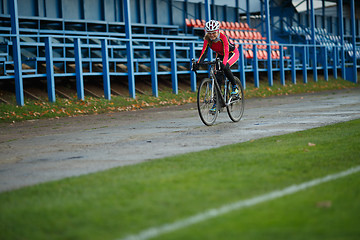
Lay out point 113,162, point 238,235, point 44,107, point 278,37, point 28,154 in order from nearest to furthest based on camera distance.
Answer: point 238,235, point 113,162, point 28,154, point 44,107, point 278,37

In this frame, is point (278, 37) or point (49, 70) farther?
point (278, 37)

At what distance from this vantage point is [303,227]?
12.2ft

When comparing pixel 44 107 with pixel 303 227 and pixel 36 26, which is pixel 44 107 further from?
pixel 303 227

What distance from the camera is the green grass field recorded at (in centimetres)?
375

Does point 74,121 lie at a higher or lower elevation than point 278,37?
lower

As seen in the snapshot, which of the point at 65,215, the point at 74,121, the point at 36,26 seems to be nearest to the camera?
the point at 65,215

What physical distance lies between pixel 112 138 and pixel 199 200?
17.6ft

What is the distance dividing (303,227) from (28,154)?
5.29m

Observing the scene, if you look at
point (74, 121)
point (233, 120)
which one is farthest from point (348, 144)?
point (74, 121)

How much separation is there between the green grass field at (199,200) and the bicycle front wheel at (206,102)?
4161 millimetres

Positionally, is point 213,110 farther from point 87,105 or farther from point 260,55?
point 260,55

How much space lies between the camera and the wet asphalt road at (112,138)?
22.4 feet

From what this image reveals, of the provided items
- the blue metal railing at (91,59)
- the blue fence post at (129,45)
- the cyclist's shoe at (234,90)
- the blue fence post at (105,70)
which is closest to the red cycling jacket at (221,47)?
the cyclist's shoe at (234,90)

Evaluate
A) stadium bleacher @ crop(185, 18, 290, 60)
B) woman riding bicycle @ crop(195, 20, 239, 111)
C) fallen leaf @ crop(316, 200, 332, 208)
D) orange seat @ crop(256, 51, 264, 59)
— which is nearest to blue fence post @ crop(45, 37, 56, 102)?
woman riding bicycle @ crop(195, 20, 239, 111)
